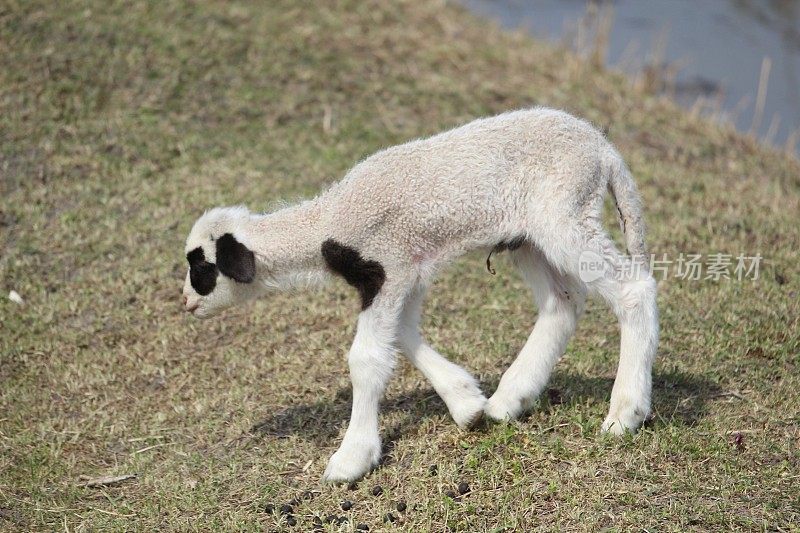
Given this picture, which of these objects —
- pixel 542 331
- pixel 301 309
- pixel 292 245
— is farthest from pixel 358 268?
pixel 301 309

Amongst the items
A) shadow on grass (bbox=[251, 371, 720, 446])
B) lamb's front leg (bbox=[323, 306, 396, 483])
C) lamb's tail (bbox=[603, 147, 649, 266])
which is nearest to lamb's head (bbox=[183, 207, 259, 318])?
lamb's front leg (bbox=[323, 306, 396, 483])

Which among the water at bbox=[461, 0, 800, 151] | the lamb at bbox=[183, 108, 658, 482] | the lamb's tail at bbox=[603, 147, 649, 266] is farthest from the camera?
the water at bbox=[461, 0, 800, 151]

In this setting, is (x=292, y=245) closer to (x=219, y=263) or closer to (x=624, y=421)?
(x=219, y=263)

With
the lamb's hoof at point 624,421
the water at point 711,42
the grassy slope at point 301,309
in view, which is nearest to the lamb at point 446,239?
the lamb's hoof at point 624,421

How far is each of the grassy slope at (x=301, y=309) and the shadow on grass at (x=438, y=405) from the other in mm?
21

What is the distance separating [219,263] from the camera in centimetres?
578

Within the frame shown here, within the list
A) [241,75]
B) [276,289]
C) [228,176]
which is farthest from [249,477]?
[241,75]

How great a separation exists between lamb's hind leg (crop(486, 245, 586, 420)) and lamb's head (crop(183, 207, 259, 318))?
1.56m

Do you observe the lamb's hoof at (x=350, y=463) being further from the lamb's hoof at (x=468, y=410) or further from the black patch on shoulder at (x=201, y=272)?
the black patch on shoulder at (x=201, y=272)

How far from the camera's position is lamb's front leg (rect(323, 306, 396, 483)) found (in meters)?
5.48

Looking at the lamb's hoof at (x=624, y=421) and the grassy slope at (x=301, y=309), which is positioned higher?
the lamb's hoof at (x=624, y=421)

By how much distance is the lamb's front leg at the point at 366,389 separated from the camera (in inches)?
216

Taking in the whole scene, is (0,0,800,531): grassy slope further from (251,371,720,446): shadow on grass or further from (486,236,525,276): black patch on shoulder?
(486,236,525,276): black patch on shoulder

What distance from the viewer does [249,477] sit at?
584cm
